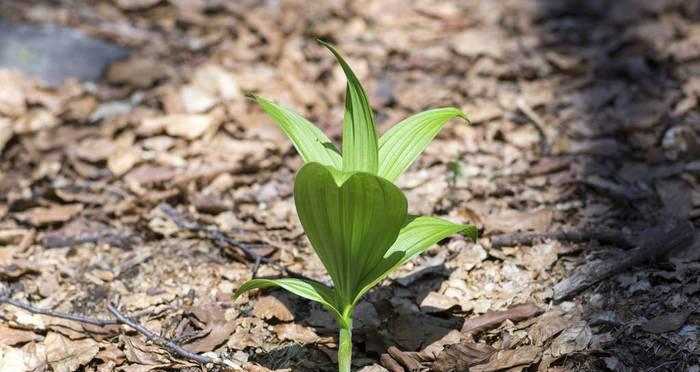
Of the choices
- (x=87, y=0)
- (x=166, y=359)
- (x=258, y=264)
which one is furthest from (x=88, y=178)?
(x=87, y=0)

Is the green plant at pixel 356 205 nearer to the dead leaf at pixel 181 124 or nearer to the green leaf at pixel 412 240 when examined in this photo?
the green leaf at pixel 412 240

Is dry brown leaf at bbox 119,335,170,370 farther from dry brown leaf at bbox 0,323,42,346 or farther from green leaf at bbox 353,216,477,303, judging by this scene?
green leaf at bbox 353,216,477,303

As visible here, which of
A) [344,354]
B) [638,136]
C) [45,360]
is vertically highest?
[638,136]

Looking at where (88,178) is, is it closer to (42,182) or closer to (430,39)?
(42,182)

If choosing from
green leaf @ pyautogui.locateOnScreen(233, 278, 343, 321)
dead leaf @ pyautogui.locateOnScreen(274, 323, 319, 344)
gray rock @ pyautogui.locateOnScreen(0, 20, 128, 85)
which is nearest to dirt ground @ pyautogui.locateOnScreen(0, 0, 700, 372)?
dead leaf @ pyautogui.locateOnScreen(274, 323, 319, 344)

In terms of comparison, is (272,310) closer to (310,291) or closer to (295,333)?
(295,333)

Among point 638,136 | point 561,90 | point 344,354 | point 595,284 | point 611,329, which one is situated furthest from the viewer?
point 561,90
